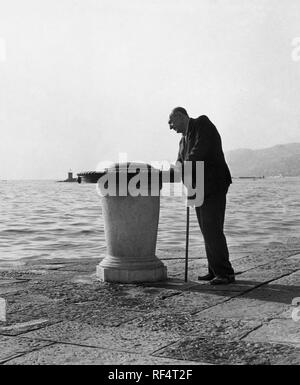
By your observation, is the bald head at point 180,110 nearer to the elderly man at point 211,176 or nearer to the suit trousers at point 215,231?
the elderly man at point 211,176

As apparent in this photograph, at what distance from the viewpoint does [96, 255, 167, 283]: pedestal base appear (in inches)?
264

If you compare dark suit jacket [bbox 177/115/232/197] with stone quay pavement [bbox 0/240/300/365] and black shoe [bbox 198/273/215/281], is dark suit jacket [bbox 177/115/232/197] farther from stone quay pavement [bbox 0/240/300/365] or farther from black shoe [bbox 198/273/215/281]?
stone quay pavement [bbox 0/240/300/365]

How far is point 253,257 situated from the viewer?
29.1ft

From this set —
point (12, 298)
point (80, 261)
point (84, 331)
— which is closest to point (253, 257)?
point (80, 261)

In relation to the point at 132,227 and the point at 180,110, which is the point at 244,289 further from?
the point at 180,110

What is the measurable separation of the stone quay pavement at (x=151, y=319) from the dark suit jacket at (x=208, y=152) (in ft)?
3.14

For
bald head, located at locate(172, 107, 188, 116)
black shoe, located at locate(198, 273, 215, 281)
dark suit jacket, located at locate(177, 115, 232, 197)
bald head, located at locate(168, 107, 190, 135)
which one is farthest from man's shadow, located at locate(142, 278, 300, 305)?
bald head, located at locate(172, 107, 188, 116)

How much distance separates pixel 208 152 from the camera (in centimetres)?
647

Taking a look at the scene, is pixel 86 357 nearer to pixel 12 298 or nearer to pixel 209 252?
pixel 12 298

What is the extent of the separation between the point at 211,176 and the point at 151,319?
1934 mm

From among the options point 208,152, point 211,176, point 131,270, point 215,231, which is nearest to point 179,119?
point 208,152

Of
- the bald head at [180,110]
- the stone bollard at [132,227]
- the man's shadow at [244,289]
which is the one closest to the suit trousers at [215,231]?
the man's shadow at [244,289]

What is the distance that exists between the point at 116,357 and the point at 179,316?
1189mm

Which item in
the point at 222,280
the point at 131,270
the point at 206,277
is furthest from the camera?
the point at 206,277
